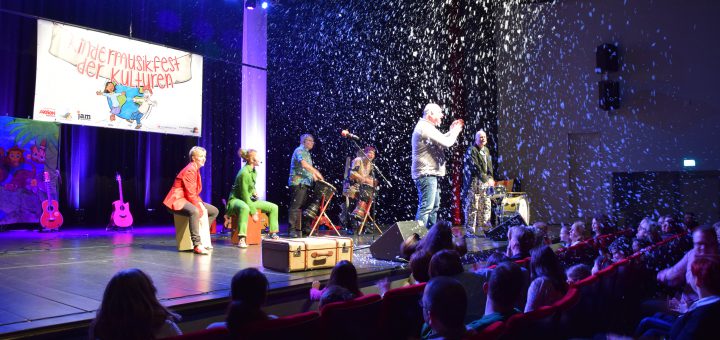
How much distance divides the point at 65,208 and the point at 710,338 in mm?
9864

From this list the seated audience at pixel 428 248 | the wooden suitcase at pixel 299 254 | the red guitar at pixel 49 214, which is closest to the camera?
the seated audience at pixel 428 248

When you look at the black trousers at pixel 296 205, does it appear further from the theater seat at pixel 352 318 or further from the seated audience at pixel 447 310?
the seated audience at pixel 447 310

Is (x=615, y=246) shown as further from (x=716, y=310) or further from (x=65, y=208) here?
(x=65, y=208)

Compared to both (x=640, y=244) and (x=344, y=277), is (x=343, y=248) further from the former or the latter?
(x=640, y=244)

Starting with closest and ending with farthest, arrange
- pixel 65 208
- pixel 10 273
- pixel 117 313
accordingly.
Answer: pixel 117 313 → pixel 10 273 → pixel 65 208

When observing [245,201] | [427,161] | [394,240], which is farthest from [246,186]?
[394,240]

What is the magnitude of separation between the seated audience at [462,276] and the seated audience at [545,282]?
1.13 ft

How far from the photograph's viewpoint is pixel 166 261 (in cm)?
536

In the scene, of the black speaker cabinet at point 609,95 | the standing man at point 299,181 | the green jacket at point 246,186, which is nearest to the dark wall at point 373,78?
the black speaker cabinet at point 609,95

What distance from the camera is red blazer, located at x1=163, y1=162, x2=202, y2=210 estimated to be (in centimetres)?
616

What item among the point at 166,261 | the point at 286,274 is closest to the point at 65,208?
the point at 166,261

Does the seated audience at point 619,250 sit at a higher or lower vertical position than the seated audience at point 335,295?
lower

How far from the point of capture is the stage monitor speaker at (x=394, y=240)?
A: 5207 millimetres

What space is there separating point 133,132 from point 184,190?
485 cm
